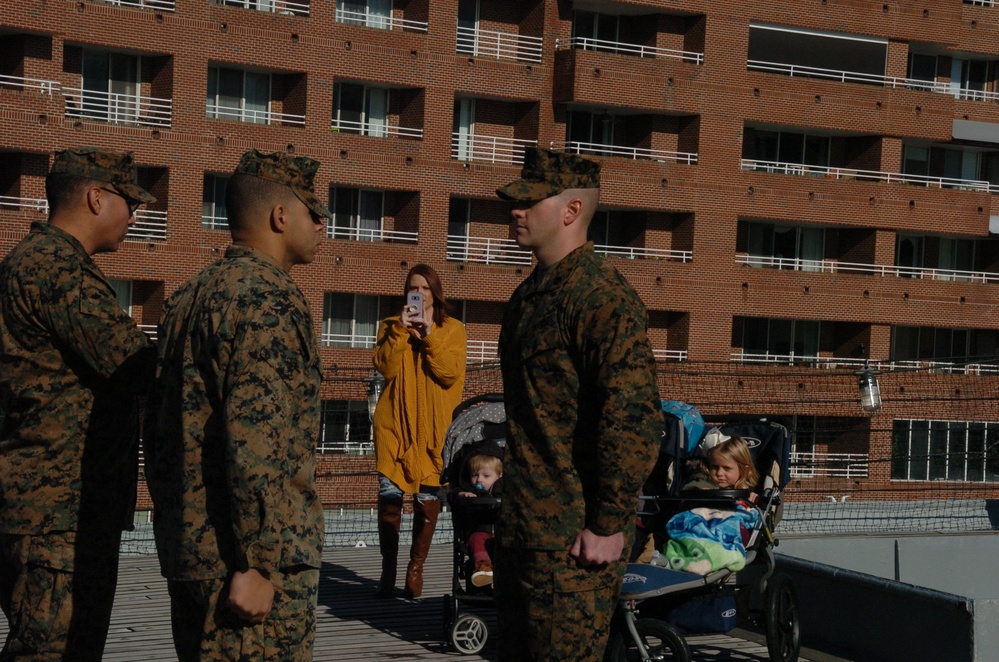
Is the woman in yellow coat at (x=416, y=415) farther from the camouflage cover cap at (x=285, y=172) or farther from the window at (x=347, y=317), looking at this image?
the window at (x=347, y=317)

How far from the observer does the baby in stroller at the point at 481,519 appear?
909cm

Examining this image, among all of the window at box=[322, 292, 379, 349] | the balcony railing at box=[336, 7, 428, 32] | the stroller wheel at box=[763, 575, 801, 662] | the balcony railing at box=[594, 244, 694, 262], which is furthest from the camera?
the balcony railing at box=[594, 244, 694, 262]

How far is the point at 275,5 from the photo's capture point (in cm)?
4200

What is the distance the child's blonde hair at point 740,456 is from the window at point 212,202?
3303 centimetres

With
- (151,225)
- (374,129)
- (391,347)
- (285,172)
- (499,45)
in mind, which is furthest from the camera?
(499,45)

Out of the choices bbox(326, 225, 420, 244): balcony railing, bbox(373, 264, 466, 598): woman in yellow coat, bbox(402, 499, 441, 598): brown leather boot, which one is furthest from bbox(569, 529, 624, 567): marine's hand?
bbox(326, 225, 420, 244): balcony railing

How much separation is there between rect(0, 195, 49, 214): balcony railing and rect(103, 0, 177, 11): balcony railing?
5.37 metres

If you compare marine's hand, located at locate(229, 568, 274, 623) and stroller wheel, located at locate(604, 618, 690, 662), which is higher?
marine's hand, located at locate(229, 568, 274, 623)

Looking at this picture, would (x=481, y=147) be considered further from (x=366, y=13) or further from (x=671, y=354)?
(x=671, y=354)

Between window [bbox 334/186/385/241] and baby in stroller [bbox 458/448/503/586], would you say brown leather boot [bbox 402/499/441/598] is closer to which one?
baby in stroller [bbox 458/448/503/586]

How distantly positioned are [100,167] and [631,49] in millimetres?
41759

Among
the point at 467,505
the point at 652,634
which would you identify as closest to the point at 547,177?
the point at 652,634

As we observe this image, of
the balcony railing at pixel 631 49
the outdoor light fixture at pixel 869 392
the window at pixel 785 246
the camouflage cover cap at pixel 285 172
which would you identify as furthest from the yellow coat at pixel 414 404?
the window at pixel 785 246

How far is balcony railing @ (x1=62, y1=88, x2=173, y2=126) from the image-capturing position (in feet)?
130
